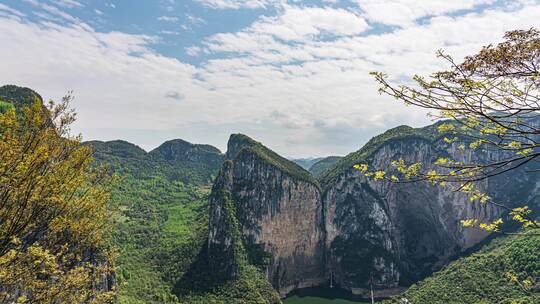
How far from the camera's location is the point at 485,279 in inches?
2076

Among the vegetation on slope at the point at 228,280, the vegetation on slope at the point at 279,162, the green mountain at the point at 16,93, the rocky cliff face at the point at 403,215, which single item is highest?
the green mountain at the point at 16,93

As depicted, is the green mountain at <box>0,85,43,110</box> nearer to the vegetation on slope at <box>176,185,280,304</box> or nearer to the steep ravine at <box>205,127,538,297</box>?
the steep ravine at <box>205,127,538,297</box>

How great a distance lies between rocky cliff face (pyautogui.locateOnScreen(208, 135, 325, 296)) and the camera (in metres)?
76.0

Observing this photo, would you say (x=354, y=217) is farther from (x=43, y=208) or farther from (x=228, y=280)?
(x=43, y=208)

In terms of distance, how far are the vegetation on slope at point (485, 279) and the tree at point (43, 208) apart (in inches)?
2104

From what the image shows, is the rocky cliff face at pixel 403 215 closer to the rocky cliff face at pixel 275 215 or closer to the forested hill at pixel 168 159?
the rocky cliff face at pixel 275 215

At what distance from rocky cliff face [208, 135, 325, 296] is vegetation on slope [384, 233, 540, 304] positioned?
27936 mm

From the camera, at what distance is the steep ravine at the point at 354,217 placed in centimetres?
7888

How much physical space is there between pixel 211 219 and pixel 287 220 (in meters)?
19.8

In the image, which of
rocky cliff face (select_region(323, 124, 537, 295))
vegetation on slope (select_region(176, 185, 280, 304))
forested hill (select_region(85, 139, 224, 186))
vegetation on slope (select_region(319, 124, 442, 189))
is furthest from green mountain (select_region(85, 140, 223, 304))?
vegetation on slope (select_region(319, 124, 442, 189))

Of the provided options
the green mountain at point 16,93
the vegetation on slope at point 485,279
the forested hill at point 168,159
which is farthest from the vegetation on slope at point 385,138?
the green mountain at point 16,93

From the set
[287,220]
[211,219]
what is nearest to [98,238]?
[211,219]

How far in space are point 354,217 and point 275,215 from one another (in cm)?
2273

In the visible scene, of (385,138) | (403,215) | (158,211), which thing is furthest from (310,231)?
(158,211)
